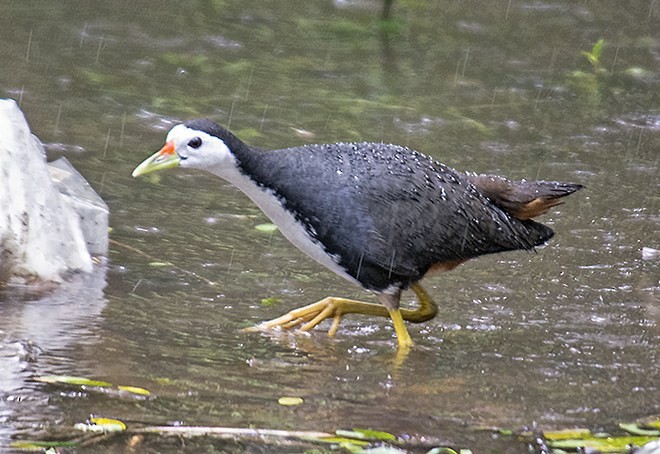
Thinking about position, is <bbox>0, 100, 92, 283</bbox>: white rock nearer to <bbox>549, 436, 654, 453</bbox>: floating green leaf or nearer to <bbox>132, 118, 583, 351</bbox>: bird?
<bbox>132, 118, 583, 351</bbox>: bird

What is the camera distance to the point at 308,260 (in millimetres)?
7090

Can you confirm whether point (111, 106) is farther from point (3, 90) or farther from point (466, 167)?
point (466, 167)

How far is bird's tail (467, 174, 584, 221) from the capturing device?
20.7ft

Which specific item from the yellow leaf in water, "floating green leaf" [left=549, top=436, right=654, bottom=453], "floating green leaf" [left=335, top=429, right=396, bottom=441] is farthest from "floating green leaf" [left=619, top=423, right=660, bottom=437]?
the yellow leaf in water

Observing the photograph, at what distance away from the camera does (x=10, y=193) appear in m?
6.10

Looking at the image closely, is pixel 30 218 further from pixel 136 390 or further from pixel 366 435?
pixel 366 435

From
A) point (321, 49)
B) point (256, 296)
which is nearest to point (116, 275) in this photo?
point (256, 296)

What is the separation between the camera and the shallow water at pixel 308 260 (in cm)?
512

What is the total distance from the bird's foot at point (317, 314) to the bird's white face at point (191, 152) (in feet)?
2.50

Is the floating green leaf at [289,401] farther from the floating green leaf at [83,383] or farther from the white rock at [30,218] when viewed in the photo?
the white rock at [30,218]

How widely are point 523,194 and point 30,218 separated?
232 centimetres

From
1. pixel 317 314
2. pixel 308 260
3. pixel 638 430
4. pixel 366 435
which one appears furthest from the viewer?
pixel 308 260

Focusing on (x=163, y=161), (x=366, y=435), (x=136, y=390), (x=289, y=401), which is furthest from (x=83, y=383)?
(x=163, y=161)

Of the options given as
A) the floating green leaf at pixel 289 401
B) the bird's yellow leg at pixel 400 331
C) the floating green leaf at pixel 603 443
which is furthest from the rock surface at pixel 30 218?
the floating green leaf at pixel 603 443
